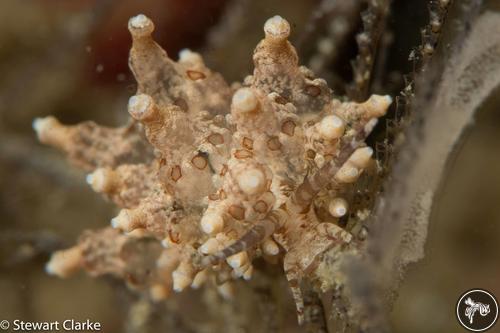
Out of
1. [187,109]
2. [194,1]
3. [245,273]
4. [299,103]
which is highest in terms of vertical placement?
[194,1]

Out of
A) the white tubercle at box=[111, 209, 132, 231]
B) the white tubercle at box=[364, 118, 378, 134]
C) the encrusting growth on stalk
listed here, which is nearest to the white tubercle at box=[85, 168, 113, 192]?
the encrusting growth on stalk

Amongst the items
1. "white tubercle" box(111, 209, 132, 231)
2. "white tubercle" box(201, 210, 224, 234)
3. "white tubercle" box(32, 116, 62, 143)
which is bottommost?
"white tubercle" box(201, 210, 224, 234)

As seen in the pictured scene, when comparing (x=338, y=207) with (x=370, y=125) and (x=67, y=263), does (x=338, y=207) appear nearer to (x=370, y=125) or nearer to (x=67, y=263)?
(x=370, y=125)

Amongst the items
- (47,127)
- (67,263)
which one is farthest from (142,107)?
(67,263)

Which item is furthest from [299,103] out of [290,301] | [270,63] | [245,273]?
[290,301]

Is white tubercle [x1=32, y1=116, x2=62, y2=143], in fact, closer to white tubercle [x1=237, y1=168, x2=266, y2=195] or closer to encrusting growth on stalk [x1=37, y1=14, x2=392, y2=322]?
encrusting growth on stalk [x1=37, y1=14, x2=392, y2=322]

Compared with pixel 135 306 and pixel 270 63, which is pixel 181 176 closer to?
pixel 270 63

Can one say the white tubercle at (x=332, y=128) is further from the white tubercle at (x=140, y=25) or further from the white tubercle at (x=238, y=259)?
the white tubercle at (x=140, y=25)
